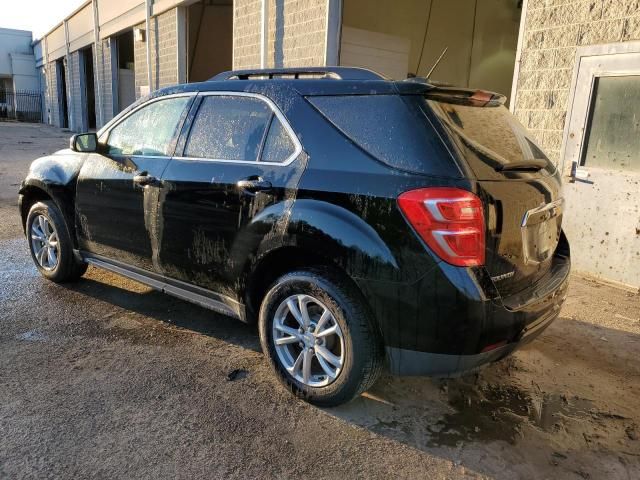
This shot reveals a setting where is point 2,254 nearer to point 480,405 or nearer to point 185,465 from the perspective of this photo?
point 185,465

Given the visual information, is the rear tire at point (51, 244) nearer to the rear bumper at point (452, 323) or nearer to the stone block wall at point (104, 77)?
the rear bumper at point (452, 323)

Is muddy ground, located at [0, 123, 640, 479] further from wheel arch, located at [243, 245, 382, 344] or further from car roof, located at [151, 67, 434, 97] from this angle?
car roof, located at [151, 67, 434, 97]

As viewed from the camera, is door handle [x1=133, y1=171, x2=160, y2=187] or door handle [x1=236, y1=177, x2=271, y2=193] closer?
door handle [x1=236, y1=177, x2=271, y2=193]

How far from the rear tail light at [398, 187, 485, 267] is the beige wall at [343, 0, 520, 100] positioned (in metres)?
9.09

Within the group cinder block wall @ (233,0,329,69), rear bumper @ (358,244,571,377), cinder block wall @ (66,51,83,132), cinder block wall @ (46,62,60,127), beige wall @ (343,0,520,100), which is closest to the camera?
rear bumper @ (358,244,571,377)

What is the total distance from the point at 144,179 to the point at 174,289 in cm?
82

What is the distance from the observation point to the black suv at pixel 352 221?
2480 millimetres

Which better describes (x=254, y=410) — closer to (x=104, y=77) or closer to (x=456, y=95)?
(x=456, y=95)

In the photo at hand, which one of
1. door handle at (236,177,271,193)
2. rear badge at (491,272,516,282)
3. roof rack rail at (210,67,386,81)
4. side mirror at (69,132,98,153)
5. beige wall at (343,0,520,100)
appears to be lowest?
rear badge at (491,272,516,282)

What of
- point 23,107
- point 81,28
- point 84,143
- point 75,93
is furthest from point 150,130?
point 23,107

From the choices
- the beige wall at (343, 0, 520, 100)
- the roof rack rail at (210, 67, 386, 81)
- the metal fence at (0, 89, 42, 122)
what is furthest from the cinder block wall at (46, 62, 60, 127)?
the roof rack rail at (210, 67, 386, 81)

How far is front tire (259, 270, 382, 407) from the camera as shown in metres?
2.71

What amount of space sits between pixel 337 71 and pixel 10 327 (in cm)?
303

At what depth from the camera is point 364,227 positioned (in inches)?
103
